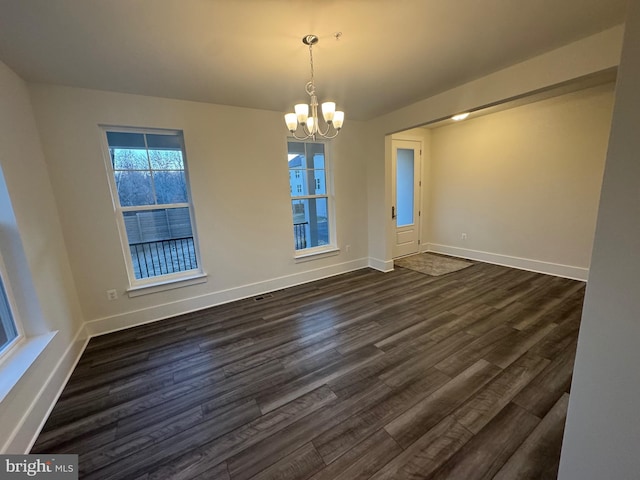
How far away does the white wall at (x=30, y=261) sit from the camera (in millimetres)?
1646

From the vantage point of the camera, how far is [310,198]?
4.20 meters

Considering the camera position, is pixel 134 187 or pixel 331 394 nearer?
pixel 331 394

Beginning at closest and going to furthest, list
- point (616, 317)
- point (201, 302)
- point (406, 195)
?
point (616, 317) → point (201, 302) → point (406, 195)

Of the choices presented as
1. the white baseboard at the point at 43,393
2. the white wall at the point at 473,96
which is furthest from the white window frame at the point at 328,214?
the white baseboard at the point at 43,393

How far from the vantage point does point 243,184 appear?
3.46 meters

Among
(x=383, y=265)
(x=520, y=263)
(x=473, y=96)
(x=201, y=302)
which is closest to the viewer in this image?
(x=473, y=96)

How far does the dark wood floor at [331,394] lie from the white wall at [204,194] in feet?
1.62

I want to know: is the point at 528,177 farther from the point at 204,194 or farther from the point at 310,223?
the point at 204,194

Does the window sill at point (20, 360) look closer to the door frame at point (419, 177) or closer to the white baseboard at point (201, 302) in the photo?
the white baseboard at point (201, 302)

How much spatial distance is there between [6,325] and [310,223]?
3.40 meters

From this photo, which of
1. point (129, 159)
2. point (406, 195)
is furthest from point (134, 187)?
point (406, 195)

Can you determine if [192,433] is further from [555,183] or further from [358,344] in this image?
[555,183]

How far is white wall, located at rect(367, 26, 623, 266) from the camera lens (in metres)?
2.09

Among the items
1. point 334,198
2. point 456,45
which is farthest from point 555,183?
point 334,198
